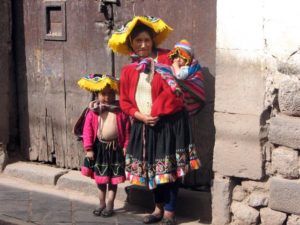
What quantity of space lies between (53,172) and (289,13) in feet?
9.45

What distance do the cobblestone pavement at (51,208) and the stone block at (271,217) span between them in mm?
635

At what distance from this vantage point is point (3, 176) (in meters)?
6.68

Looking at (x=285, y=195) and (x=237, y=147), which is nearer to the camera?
(x=285, y=195)

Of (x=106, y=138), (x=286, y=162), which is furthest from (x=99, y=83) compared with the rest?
(x=286, y=162)

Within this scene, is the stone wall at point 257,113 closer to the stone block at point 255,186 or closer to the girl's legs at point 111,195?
the stone block at point 255,186

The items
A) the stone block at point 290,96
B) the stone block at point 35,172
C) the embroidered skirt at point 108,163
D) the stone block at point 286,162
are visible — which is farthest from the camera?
the stone block at point 35,172

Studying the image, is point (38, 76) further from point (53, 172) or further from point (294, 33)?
point (294, 33)

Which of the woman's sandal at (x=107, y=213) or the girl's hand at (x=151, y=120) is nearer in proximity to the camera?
the girl's hand at (x=151, y=120)

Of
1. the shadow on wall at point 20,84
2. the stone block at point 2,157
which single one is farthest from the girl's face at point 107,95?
the stone block at point 2,157

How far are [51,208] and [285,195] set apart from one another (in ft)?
6.68

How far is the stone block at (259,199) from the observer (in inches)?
196

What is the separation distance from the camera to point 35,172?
6.50m

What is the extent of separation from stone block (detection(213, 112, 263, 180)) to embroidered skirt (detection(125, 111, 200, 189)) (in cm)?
20

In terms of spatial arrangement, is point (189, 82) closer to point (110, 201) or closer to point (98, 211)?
point (110, 201)
